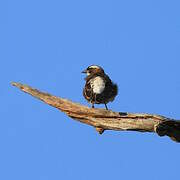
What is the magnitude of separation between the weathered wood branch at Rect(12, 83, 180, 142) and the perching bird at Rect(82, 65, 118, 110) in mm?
2929

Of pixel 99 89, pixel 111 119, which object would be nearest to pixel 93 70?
pixel 99 89

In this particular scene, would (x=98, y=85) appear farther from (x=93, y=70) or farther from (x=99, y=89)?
(x=93, y=70)

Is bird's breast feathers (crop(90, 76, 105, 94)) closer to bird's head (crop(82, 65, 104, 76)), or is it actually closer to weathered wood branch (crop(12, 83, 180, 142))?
bird's head (crop(82, 65, 104, 76))

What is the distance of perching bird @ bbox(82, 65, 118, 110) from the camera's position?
53.0ft

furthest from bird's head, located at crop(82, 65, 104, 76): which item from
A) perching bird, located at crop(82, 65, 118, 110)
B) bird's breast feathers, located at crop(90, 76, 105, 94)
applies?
bird's breast feathers, located at crop(90, 76, 105, 94)

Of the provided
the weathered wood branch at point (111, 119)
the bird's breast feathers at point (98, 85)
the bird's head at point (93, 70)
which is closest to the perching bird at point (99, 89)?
the bird's breast feathers at point (98, 85)

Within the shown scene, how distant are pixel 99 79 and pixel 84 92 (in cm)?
69

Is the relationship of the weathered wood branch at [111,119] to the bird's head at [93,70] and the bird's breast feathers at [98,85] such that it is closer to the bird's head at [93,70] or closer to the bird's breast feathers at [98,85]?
the bird's breast feathers at [98,85]

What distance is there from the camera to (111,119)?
1245 centimetres

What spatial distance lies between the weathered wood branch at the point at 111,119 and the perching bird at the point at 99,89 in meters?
2.93

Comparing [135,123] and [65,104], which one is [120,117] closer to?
[135,123]

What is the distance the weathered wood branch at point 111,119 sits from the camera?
11.5 meters

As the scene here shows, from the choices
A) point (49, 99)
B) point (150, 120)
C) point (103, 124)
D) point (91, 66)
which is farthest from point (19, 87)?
point (91, 66)

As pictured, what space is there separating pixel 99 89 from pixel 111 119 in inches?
146
